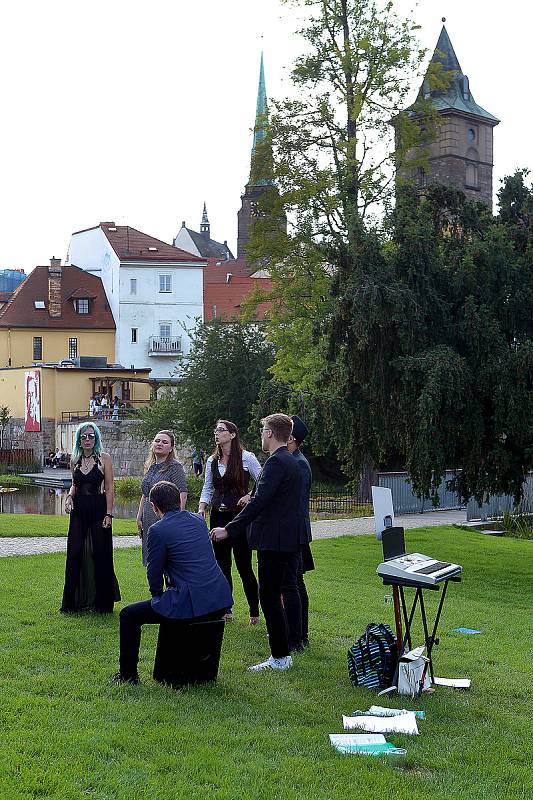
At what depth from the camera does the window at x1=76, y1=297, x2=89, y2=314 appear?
78.8 m

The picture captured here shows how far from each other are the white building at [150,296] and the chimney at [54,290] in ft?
12.3

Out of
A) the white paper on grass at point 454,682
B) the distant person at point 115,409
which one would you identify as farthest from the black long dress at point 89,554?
the distant person at point 115,409

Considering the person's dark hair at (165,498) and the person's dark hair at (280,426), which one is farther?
the person's dark hair at (280,426)

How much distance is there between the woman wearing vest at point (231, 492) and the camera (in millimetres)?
10086

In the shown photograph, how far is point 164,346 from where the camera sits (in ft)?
258

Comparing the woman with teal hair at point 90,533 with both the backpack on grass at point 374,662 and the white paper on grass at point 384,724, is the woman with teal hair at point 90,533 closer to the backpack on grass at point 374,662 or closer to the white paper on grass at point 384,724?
the backpack on grass at point 374,662

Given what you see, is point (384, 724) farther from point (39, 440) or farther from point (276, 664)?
point (39, 440)

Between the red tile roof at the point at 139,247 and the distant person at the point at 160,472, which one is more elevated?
the red tile roof at the point at 139,247

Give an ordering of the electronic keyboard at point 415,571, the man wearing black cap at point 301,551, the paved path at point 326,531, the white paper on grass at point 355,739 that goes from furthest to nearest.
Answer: the paved path at point 326,531
the man wearing black cap at point 301,551
the electronic keyboard at point 415,571
the white paper on grass at point 355,739

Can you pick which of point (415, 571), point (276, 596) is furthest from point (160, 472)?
point (415, 571)

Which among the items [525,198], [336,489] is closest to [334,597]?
[525,198]

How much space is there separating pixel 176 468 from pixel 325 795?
5505 mm

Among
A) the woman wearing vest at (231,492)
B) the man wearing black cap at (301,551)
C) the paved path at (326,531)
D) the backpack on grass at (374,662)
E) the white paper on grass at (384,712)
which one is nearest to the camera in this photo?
the white paper on grass at (384,712)

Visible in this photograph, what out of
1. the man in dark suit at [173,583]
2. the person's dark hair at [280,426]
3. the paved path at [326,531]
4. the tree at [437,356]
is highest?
the tree at [437,356]
